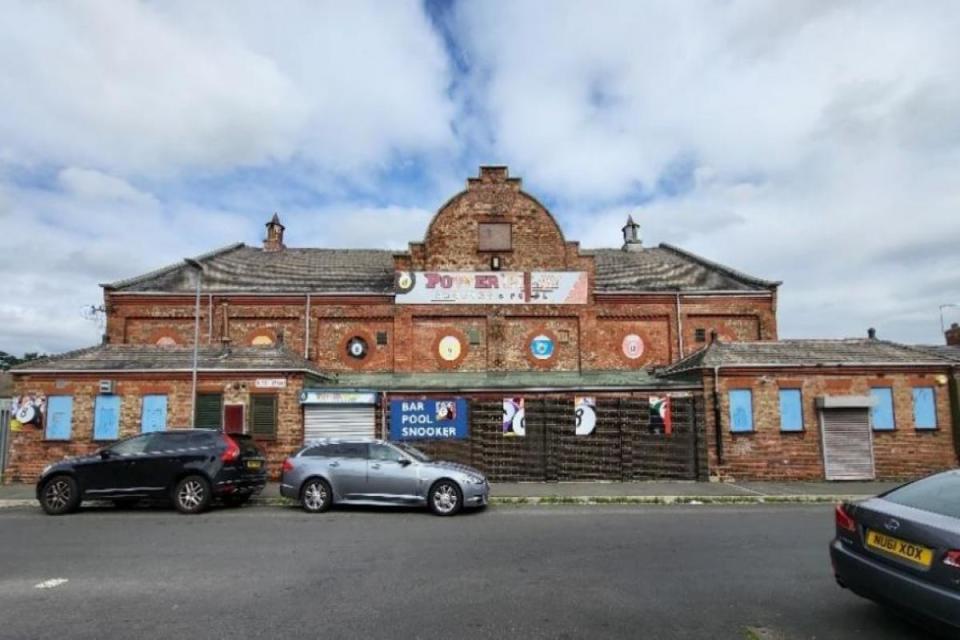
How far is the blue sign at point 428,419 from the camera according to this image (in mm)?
18906

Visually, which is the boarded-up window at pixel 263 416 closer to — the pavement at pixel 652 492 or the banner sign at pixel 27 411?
the pavement at pixel 652 492

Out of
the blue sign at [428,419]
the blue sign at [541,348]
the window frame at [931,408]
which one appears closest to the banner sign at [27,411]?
the blue sign at [428,419]

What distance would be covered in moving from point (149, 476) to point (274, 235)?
803 inches

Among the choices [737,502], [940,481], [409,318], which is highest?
[409,318]

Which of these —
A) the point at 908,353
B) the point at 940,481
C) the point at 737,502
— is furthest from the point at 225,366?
the point at 908,353

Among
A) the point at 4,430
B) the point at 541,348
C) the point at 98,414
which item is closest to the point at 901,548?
the point at 98,414

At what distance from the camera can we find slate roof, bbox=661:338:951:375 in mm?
19000

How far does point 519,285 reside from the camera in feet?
81.6

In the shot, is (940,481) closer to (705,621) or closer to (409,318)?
(705,621)

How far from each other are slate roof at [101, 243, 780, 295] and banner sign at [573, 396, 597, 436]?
798cm

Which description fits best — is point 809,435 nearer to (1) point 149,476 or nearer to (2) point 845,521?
(2) point 845,521

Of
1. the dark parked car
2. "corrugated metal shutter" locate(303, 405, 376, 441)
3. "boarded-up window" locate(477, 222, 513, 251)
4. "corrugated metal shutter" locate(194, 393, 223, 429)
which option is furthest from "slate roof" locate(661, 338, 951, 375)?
"corrugated metal shutter" locate(194, 393, 223, 429)

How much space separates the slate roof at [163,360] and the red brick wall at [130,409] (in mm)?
252

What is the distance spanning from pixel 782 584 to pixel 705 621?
1804 mm
